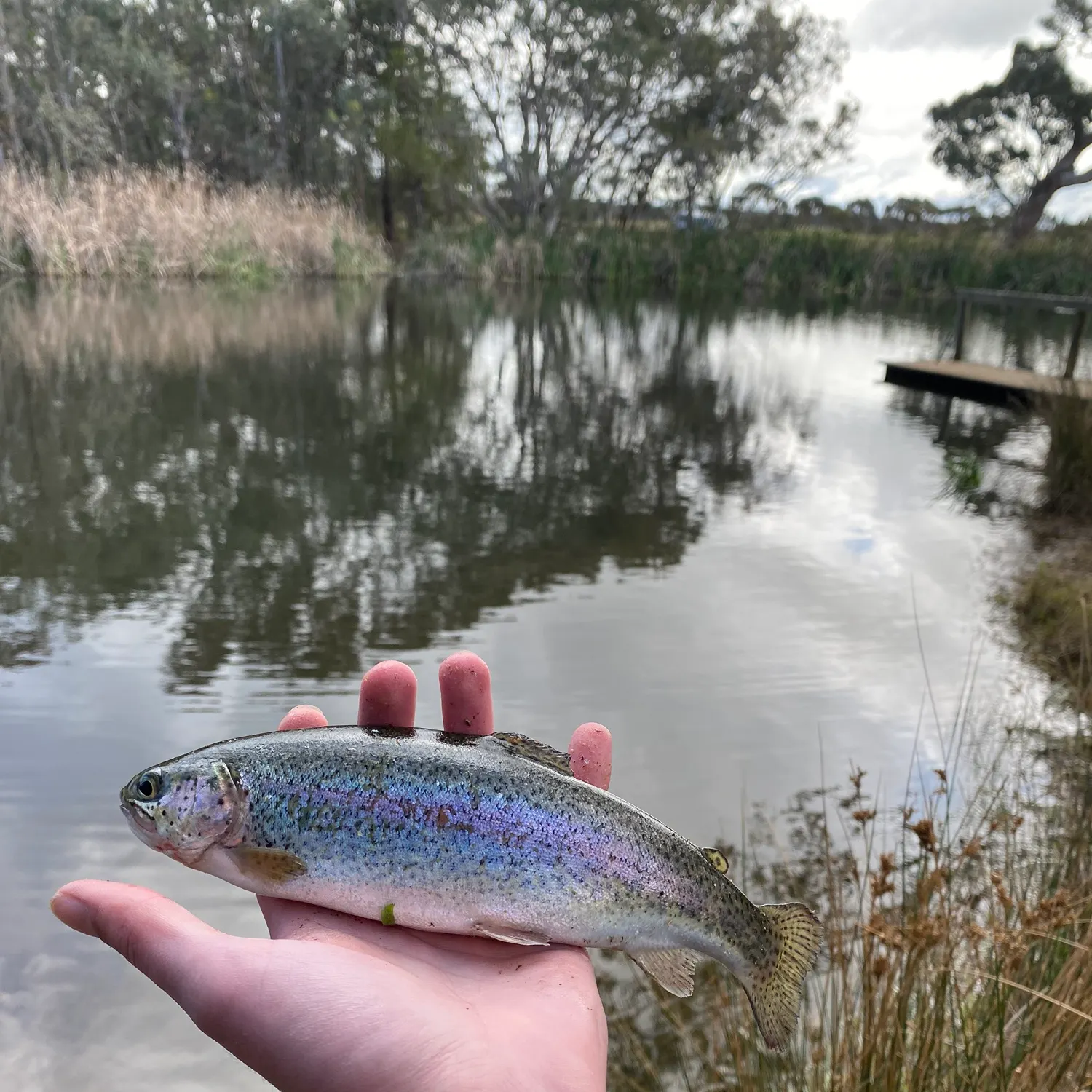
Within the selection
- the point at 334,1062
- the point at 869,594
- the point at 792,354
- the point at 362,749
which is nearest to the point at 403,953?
the point at 334,1062

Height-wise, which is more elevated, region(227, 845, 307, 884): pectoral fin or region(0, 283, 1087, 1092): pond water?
region(227, 845, 307, 884): pectoral fin

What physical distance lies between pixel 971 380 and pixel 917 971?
1196 cm

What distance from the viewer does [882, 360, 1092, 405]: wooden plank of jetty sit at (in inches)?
448

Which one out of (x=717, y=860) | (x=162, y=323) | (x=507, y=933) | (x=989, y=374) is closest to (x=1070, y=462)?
(x=989, y=374)

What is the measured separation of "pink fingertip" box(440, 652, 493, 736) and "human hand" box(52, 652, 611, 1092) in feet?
2.19

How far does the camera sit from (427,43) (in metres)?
33.2

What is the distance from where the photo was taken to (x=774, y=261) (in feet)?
106

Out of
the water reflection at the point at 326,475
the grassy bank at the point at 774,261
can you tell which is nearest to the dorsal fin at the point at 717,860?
the water reflection at the point at 326,475

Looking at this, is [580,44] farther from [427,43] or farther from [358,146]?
[358,146]

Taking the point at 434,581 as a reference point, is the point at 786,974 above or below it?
above

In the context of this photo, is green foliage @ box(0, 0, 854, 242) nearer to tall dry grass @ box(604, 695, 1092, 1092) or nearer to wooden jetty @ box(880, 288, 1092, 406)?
wooden jetty @ box(880, 288, 1092, 406)

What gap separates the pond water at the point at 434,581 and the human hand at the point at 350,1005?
48.7 inches

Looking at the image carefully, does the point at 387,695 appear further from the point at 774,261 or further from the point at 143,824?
the point at 774,261

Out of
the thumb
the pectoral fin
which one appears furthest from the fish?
the thumb
